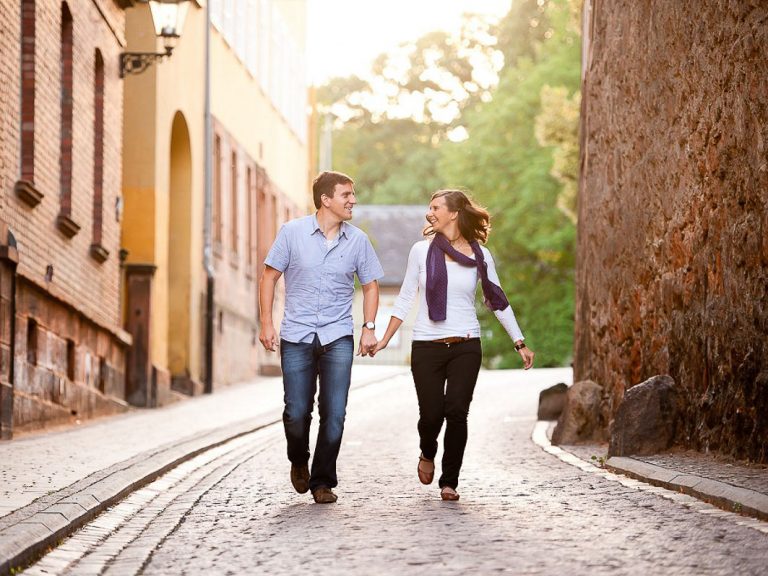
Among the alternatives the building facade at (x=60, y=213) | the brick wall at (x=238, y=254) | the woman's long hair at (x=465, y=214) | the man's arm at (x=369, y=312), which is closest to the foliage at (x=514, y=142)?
the brick wall at (x=238, y=254)

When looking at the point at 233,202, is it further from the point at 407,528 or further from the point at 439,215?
the point at 407,528

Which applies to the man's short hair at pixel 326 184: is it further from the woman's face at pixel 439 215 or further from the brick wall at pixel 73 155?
the brick wall at pixel 73 155

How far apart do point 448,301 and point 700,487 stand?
1.83 metres

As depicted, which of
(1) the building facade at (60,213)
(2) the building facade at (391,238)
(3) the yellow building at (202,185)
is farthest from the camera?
(2) the building facade at (391,238)

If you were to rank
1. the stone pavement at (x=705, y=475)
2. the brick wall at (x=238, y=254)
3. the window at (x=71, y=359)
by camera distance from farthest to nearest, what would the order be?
the brick wall at (x=238, y=254) → the window at (x=71, y=359) → the stone pavement at (x=705, y=475)

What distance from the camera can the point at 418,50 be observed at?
67.5m

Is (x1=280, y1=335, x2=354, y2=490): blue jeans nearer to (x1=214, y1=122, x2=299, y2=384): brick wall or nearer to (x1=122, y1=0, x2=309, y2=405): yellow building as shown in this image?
(x1=122, y1=0, x2=309, y2=405): yellow building

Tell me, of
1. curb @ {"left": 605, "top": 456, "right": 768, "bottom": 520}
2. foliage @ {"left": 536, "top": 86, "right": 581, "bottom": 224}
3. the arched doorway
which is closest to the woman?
curb @ {"left": 605, "top": 456, "right": 768, "bottom": 520}

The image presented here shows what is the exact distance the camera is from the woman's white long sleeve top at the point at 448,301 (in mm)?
10320

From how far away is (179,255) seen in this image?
28.9m

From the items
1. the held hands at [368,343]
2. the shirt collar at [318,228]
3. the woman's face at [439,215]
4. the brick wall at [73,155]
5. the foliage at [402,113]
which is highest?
the foliage at [402,113]

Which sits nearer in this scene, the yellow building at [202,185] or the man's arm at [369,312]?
the man's arm at [369,312]

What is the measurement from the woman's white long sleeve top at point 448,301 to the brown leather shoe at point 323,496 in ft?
3.32

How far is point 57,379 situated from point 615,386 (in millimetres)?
6197
